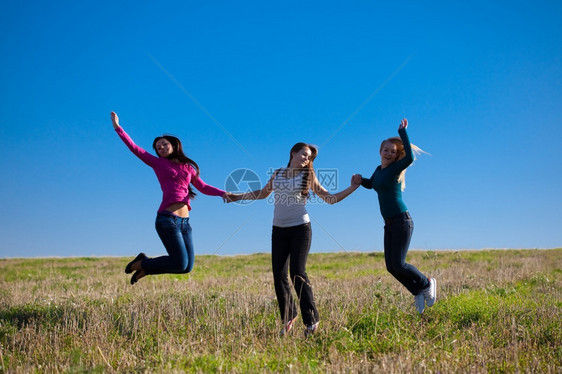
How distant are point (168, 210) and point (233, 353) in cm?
281

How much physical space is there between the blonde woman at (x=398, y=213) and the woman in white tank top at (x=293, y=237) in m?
1.00

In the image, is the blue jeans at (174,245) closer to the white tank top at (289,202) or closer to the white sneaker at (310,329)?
the white tank top at (289,202)

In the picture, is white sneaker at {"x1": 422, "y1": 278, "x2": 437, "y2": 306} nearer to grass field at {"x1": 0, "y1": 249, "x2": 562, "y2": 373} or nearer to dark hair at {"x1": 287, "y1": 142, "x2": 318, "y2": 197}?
grass field at {"x1": 0, "y1": 249, "x2": 562, "y2": 373}

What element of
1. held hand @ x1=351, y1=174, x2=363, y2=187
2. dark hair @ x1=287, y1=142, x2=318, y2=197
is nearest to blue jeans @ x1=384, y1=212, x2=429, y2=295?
held hand @ x1=351, y1=174, x2=363, y2=187

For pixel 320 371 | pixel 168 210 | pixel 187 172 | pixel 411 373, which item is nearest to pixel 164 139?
pixel 187 172

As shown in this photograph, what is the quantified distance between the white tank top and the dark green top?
3.96ft

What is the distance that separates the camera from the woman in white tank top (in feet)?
18.4

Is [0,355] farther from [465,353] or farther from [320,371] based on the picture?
[465,353]

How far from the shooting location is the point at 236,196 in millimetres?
A: 7297

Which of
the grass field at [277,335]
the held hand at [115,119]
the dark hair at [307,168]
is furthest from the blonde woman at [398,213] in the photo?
the held hand at [115,119]

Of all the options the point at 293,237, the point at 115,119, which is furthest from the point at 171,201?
the point at 293,237

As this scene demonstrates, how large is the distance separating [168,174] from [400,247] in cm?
373

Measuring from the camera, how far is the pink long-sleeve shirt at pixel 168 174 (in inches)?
265

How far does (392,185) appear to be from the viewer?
619 centimetres
